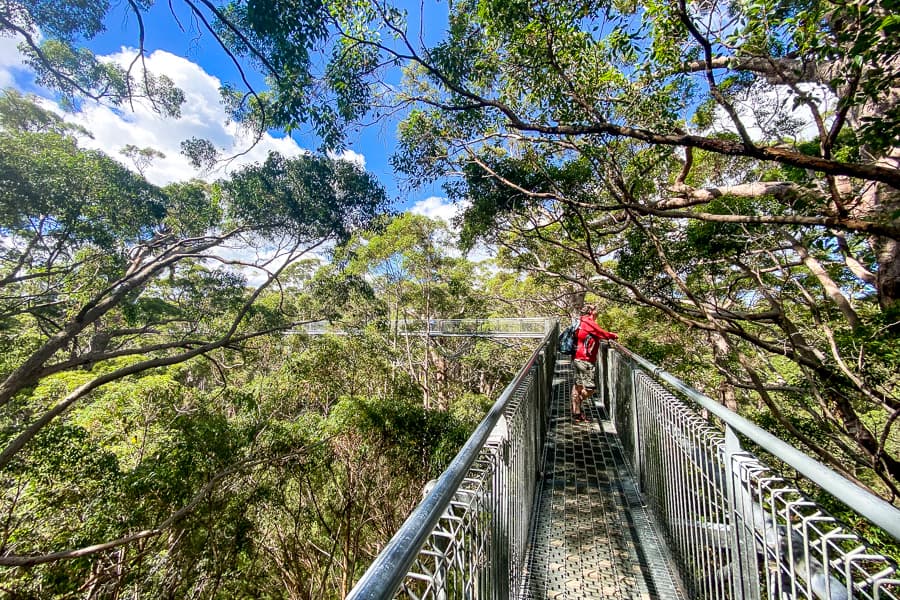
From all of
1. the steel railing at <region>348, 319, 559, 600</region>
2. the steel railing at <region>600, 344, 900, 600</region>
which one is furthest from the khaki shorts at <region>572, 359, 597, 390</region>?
the steel railing at <region>348, 319, 559, 600</region>

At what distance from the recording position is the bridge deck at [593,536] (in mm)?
1802

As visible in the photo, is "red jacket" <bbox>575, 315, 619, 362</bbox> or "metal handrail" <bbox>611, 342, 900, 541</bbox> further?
"red jacket" <bbox>575, 315, 619, 362</bbox>

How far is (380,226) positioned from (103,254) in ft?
18.9

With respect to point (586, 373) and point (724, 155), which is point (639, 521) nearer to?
point (586, 373)

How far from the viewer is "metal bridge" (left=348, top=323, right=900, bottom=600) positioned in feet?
2.59

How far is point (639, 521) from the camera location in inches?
93.2

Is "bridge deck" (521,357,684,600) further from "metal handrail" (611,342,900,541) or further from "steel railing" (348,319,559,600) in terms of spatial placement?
"metal handrail" (611,342,900,541)

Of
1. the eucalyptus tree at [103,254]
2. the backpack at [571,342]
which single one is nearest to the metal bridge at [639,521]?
the backpack at [571,342]

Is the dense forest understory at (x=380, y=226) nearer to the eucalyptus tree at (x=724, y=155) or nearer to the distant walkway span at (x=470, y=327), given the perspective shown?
the eucalyptus tree at (x=724, y=155)

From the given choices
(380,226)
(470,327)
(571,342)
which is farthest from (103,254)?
(470,327)

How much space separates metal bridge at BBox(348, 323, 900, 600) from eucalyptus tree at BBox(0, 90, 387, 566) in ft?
16.4

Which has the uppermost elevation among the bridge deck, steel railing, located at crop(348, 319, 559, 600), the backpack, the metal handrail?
the backpack

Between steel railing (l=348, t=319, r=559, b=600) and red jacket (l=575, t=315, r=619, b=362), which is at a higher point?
red jacket (l=575, t=315, r=619, b=362)

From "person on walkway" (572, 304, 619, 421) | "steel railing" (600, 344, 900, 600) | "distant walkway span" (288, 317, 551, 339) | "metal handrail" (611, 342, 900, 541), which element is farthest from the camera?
"distant walkway span" (288, 317, 551, 339)
